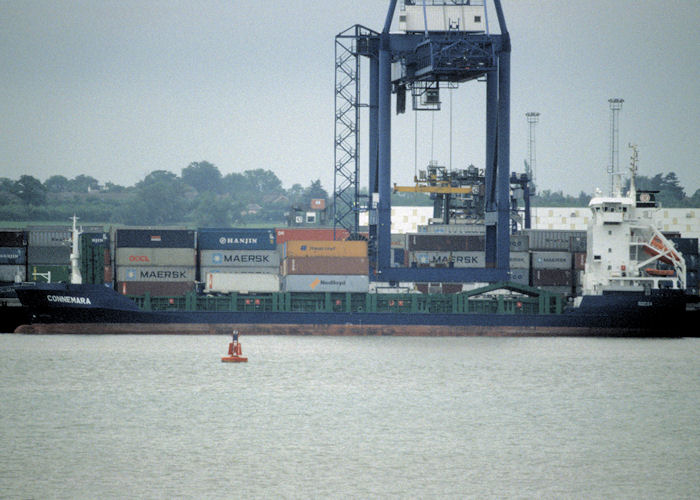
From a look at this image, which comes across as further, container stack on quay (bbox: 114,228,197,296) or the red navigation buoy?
container stack on quay (bbox: 114,228,197,296)

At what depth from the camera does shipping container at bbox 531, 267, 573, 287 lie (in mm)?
56875

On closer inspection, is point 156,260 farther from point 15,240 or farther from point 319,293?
point 15,240

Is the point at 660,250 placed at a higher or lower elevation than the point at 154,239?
lower

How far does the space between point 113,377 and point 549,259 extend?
29.3m

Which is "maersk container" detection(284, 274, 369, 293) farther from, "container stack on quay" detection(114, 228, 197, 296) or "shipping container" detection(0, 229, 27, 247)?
"shipping container" detection(0, 229, 27, 247)

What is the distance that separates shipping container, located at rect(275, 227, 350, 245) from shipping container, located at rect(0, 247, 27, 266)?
13525mm

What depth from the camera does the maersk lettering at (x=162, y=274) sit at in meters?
51.6

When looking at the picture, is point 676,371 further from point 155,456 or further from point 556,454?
point 155,456

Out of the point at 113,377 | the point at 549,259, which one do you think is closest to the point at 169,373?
the point at 113,377

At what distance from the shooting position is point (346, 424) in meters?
26.7

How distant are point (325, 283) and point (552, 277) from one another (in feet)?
45.9

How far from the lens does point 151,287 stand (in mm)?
51469

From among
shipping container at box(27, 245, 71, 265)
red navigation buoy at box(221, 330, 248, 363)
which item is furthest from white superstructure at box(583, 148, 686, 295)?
shipping container at box(27, 245, 71, 265)

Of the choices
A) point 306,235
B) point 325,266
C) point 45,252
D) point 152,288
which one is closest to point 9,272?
point 45,252
